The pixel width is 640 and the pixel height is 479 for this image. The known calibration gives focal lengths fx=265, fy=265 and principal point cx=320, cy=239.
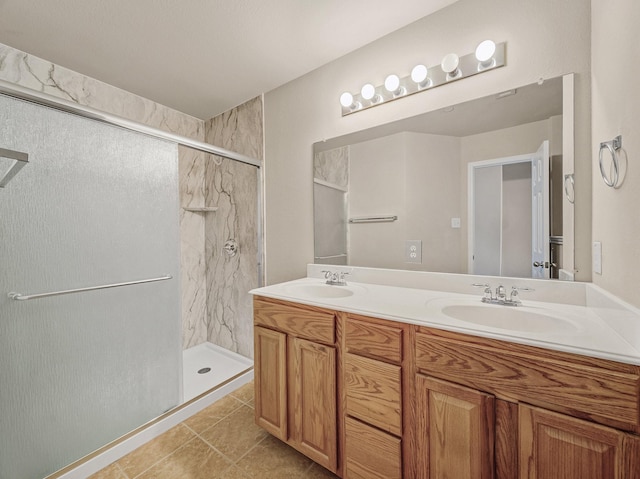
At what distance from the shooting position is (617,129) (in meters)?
0.89

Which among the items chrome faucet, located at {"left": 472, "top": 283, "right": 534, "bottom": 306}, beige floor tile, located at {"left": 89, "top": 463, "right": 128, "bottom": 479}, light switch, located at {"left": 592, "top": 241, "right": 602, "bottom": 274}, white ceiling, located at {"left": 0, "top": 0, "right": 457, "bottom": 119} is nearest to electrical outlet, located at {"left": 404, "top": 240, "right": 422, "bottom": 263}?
chrome faucet, located at {"left": 472, "top": 283, "right": 534, "bottom": 306}

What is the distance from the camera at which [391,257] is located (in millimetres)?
1637

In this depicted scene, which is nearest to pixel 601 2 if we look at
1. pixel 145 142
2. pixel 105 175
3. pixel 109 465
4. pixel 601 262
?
pixel 601 262

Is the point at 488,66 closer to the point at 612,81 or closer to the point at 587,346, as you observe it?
the point at 612,81

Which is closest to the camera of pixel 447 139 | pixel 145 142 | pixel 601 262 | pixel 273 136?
pixel 601 262

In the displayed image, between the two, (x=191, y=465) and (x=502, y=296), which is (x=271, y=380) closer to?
(x=191, y=465)

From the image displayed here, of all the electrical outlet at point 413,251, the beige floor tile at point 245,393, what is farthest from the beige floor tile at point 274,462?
the electrical outlet at point 413,251

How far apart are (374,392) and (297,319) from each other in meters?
0.47

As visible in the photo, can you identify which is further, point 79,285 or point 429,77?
point 429,77

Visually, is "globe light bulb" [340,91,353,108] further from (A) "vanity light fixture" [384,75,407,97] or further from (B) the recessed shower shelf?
(B) the recessed shower shelf

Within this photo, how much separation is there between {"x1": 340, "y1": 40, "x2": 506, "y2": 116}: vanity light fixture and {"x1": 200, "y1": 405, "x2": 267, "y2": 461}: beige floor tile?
83.7 inches

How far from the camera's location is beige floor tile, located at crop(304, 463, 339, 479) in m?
1.30

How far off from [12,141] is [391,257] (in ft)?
6.27

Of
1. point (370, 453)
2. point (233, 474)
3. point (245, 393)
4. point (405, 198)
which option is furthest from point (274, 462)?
point (405, 198)
